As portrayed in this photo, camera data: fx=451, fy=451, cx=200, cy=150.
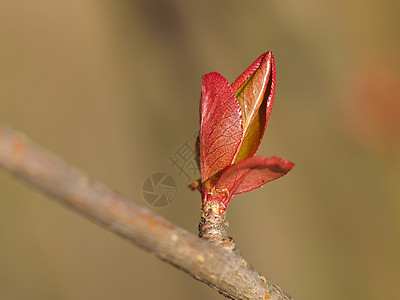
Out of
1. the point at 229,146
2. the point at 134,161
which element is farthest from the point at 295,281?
the point at 229,146

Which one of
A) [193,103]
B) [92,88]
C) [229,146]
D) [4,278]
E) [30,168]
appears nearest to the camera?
[30,168]

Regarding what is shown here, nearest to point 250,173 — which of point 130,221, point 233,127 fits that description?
point 233,127

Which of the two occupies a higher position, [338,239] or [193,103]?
[193,103]

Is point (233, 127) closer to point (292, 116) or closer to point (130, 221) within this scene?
point (130, 221)

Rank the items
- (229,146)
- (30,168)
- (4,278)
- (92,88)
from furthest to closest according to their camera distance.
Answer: (92,88) → (4,278) → (229,146) → (30,168)

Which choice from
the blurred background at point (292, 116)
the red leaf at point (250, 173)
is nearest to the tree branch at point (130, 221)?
the red leaf at point (250, 173)

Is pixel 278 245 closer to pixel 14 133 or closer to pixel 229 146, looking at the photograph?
pixel 229 146

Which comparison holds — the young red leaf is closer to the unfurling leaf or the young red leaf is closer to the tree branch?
the unfurling leaf

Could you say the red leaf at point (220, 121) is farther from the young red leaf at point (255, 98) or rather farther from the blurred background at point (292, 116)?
the blurred background at point (292, 116)
